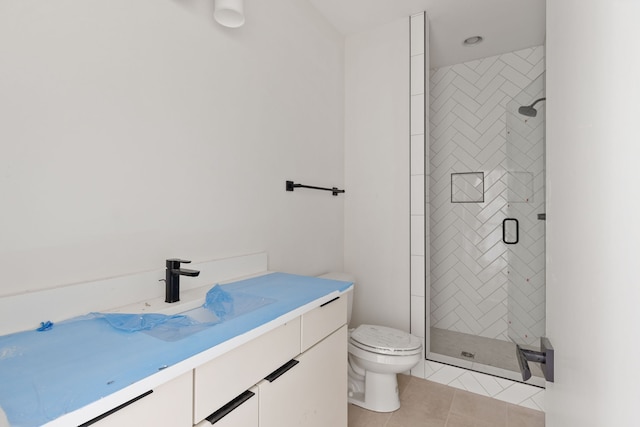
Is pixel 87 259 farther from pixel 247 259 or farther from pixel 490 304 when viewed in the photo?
pixel 490 304

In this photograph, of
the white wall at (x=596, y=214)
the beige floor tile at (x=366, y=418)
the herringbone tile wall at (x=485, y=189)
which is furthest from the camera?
the herringbone tile wall at (x=485, y=189)

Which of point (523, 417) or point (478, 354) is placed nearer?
point (523, 417)

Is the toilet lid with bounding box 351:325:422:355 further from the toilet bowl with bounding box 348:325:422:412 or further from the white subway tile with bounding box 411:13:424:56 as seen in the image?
the white subway tile with bounding box 411:13:424:56

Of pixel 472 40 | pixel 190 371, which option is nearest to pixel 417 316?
pixel 190 371

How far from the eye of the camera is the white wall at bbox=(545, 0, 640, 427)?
1.10ft

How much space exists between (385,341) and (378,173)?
1.21 m

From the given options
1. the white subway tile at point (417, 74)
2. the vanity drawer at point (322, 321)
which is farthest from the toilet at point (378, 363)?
the white subway tile at point (417, 74)

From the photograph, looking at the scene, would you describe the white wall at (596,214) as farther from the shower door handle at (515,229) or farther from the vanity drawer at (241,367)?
the shower door handle at (515,229)

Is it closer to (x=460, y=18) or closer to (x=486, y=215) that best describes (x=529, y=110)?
(x=460, y=18)

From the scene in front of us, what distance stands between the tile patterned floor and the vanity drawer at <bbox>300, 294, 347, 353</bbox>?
769mm

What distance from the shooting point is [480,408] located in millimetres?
1935

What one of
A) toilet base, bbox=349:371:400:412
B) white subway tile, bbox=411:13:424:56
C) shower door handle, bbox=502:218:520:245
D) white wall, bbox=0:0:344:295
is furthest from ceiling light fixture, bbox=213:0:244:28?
shower door handle, bbox=502:218:520:245

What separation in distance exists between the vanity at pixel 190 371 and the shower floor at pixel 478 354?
1.32 meters

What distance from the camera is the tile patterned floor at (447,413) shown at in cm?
179
